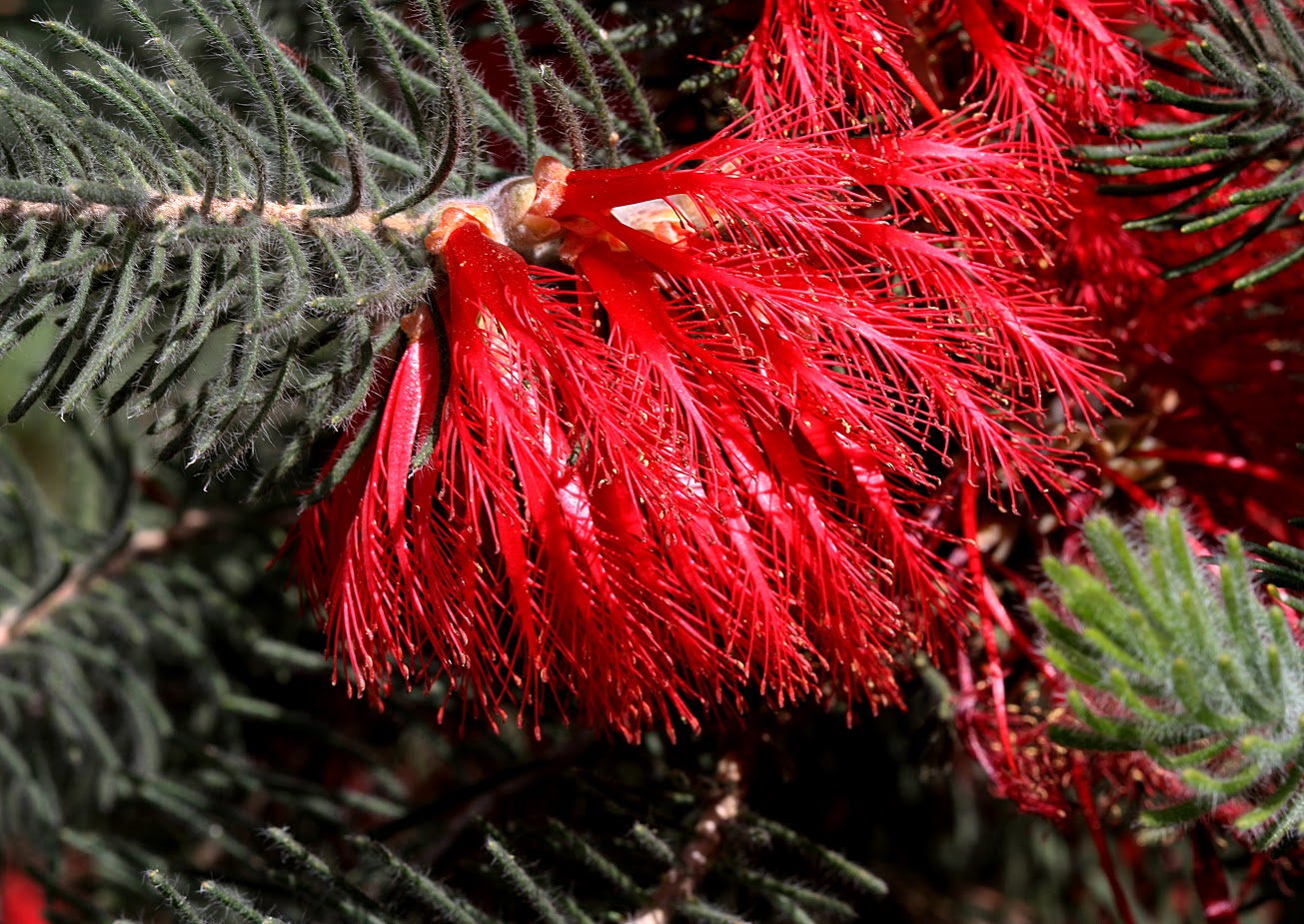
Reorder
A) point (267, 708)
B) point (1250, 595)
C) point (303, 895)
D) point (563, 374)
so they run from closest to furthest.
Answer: point (1250, 595)
point (563, 374)
point (303, 895)
point (267, 708)

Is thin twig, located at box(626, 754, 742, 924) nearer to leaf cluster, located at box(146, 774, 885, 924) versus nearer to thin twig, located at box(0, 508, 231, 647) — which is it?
leaf cluster, located at box(146, 774, 885, 924)

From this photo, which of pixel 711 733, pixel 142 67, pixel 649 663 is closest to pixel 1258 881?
pixel 711 733

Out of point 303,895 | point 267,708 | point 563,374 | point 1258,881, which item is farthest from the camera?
point 267,708

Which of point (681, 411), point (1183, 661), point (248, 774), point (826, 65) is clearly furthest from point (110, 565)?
point (1183, 661)

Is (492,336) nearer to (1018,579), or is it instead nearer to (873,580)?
(873,580)

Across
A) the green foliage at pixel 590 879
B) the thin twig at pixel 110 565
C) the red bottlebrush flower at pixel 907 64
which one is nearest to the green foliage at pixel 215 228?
the red bottlebrush flower at pixel 907 64

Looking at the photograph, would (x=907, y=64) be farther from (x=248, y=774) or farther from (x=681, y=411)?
(x=248, y=774)

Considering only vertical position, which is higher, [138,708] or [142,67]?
[142,67]
